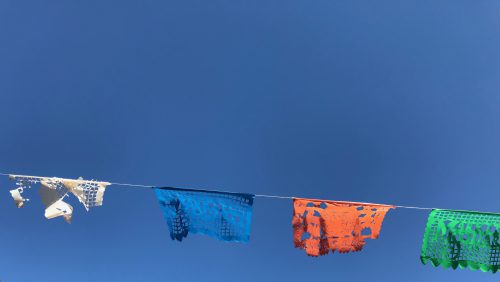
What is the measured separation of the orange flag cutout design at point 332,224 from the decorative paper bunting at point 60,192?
356 cm

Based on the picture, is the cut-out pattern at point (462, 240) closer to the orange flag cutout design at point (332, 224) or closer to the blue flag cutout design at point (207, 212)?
the orange flag cutout design at point (332, 224)

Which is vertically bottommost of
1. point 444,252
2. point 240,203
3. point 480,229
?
point 444,252

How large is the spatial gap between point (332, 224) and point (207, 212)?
7.24ft

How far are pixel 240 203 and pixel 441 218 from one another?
11.6ft

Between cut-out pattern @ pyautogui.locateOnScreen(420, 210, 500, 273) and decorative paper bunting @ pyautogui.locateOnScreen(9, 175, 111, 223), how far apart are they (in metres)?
5.87

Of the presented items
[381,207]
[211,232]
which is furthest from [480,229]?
[211,232]

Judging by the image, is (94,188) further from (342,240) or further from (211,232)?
(342,240)

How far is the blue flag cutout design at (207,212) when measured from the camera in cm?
610

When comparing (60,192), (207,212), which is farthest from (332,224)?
(60,192)

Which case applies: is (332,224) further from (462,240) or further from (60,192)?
(60,192)

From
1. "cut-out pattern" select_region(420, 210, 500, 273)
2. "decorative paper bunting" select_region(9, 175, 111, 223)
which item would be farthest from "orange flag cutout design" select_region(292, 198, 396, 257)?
"decorative paper bunting" select_region(9, 175, 111, 223)

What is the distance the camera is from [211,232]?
6281 millimetres

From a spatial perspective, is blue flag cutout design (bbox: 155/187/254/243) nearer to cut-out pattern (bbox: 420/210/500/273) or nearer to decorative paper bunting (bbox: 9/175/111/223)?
decorative paper bunting (bbox: 9/175/111/223)

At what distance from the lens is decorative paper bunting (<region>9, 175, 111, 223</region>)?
246 inches
